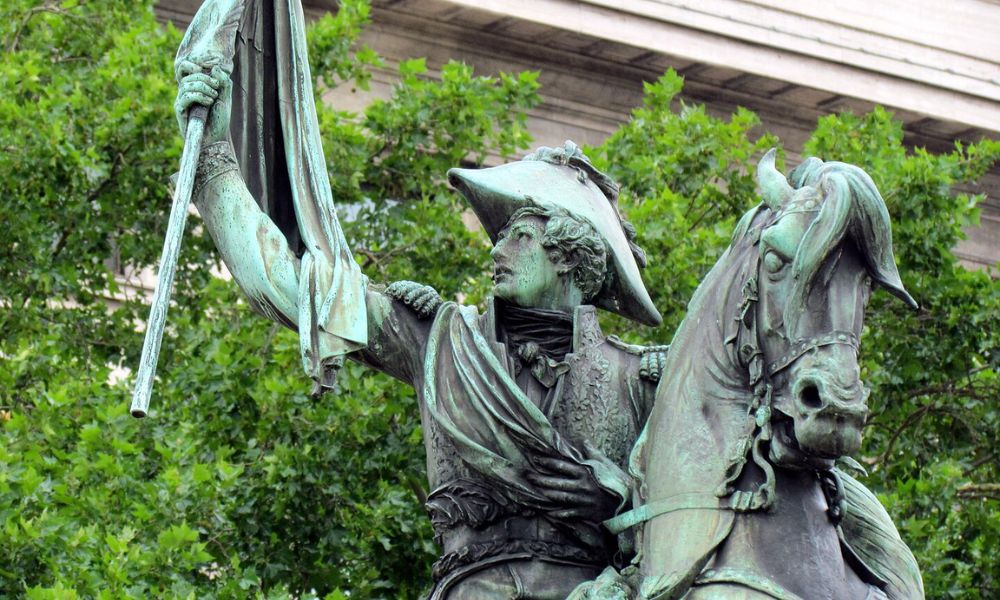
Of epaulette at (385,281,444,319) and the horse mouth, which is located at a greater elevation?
the horse mouth

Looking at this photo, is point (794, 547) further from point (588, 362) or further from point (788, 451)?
point (588, 362)

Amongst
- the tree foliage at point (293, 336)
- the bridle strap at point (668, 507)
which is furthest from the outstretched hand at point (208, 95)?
the tree foliage at point (293, 336)

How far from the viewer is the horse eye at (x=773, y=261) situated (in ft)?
23.2

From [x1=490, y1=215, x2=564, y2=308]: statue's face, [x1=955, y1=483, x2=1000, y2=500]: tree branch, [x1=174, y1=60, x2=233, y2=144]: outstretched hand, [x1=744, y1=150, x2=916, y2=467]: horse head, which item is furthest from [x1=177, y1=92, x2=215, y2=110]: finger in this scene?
[x1=955, y1=483, x2=1000, y2=500]: tree branch

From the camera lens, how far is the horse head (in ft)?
22.8

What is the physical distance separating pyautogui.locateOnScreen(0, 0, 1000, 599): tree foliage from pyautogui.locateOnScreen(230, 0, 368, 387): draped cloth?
7.46 m

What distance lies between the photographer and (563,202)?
27.4ft

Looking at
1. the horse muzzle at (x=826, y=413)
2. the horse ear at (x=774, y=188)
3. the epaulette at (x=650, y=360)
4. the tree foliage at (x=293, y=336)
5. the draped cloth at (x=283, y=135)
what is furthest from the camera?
the tree foliage at (x=293, y=336)

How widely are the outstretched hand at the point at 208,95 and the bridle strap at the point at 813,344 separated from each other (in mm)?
2264

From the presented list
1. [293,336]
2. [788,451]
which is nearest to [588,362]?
[788,451]

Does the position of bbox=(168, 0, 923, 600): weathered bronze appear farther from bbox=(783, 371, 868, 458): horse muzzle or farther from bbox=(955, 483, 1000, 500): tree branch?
bbox=(955, 483, 1000, 500): tree branch

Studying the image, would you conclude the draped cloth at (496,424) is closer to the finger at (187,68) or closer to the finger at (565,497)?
the finger at (565,497)

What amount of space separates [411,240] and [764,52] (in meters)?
13.1

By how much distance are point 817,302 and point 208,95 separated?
7.59 ft
